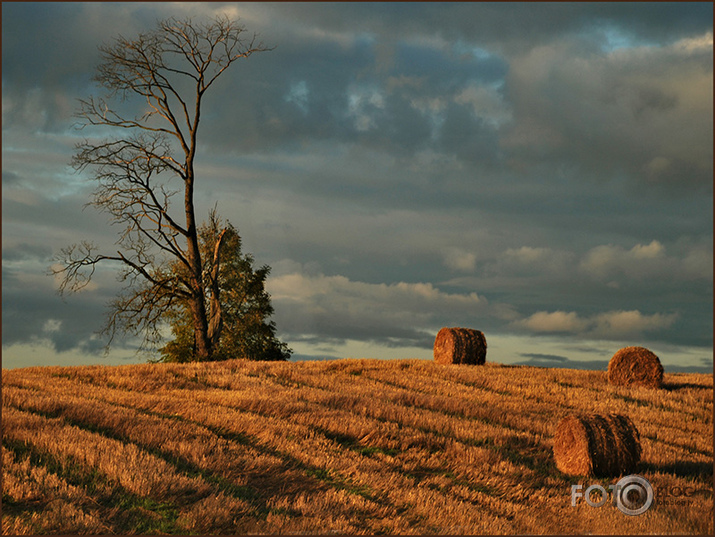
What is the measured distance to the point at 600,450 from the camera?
1129 cm

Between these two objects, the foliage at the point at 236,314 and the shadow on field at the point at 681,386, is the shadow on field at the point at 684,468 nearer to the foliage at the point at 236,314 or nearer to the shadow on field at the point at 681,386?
the shadow on field at the point at 681,386

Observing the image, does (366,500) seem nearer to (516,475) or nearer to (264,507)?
(264,507)

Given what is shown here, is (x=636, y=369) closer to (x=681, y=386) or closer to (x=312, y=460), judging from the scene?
(x=681, y=386)

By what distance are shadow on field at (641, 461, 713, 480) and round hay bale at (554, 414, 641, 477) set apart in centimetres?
56

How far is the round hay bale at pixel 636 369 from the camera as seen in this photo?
866 inches

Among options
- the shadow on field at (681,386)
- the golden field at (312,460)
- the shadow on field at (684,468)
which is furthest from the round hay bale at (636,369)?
the shadow on field at (684,468)

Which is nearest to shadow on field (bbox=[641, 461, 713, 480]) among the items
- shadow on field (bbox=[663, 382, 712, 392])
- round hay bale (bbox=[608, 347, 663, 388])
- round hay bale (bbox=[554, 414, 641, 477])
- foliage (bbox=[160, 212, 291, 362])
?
round hay bale (bbox=[554, 414, 641, 477])

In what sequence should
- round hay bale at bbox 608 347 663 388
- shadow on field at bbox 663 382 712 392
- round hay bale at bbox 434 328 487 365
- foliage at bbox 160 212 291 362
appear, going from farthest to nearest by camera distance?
foliage at bbox 160 212 291 362 → round hay bale at bbox 434 328 487 365 → shadow on field at bbox 663 382 712 392 → round hay bale at bbox 608 347 663 388

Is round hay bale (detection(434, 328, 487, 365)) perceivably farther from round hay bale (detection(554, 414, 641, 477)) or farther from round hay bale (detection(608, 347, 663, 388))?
round hay bale (detection(554, 414, 641, 477))

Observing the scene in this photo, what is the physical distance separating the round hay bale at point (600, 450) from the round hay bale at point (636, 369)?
11568 millimetres

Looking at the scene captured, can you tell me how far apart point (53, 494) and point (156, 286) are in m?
19.7

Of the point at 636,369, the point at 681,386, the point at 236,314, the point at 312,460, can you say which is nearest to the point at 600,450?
the point at 312,460

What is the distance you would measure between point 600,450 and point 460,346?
1440cm

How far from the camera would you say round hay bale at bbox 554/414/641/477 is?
1122cm
